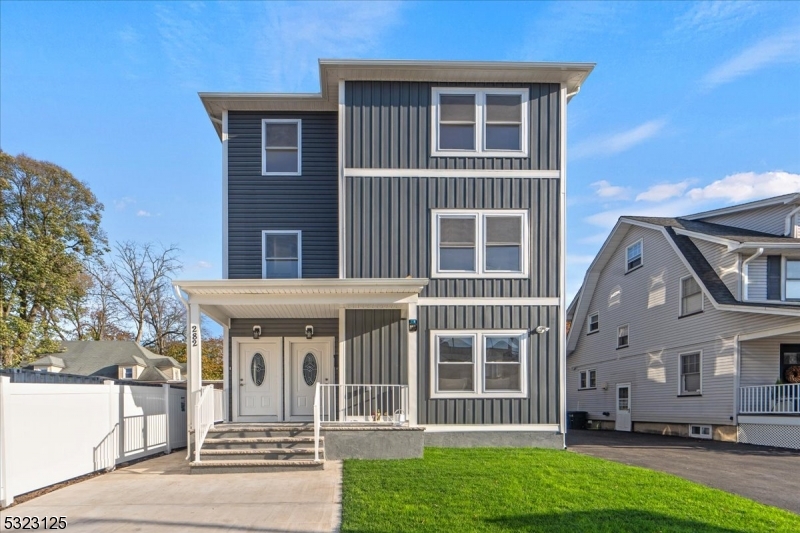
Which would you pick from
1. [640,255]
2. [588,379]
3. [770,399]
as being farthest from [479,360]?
[588,379]

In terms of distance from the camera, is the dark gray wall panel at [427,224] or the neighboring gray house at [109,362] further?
the neighboring gray house at [109,362]

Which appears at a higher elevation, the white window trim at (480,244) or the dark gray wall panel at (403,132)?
the dark gray wall panel at (403,132)

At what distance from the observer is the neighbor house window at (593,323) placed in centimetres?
2111

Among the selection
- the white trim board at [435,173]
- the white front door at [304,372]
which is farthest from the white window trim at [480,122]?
the white front door at [304,372]

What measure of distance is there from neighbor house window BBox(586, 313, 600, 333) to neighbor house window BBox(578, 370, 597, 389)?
1.61 meters

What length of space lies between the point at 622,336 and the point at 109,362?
30.4 meters

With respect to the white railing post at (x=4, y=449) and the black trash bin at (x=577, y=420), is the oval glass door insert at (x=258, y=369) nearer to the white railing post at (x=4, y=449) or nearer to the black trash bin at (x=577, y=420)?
the white railing post at (x=4, y=449)

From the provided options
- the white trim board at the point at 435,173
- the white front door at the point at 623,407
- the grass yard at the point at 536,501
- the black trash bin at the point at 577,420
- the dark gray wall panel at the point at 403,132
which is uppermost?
the dark gray wall panel at the point at 403,132

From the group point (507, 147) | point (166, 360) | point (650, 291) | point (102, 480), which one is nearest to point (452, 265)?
point (507, 147)

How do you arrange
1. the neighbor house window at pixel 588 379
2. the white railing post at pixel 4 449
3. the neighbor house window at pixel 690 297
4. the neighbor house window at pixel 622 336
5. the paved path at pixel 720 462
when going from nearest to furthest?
the white railing post at pixel 4 449 → the paved path at pixel 720 462 → the neighbor house window at pixel 690 297 → the neighbor house window at pixel 622 336 → the neighbor house window at pixel 588 379

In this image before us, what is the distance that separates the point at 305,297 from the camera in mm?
9867

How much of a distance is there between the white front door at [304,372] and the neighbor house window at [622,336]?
38.4ft

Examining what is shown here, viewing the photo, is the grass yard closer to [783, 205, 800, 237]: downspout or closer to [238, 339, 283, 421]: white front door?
[238, 339, 283, 421]: white front door

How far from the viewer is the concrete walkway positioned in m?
5.78
